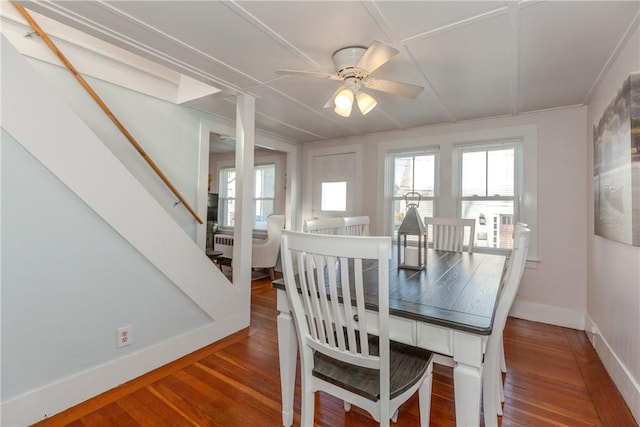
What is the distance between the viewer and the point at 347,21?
1550 millimetres

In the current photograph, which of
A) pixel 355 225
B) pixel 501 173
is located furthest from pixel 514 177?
pixel 355 225

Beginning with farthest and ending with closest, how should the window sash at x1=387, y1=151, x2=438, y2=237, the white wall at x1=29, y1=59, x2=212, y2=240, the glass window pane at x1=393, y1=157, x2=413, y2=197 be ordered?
the glass window pane at x1=393, y1=157, x2=413, y2=197, the window sash at x1=387, y1=151, x2=438, y2=237, the white wall at x1=29, y1=59, x2=212, y2=240

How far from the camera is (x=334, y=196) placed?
430 centimetres

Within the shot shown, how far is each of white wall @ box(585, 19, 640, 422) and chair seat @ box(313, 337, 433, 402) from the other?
133cm

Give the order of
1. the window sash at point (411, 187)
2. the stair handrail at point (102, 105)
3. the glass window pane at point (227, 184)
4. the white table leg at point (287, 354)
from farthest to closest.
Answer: the glass window pane at point (227, 184) < the window sash at point (411, 187) < the stair handrail at point (102, 105) < the white table leg at point (287, 354)

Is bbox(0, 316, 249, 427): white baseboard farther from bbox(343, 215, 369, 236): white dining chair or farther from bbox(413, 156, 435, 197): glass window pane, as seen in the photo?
bbox(413, 156, 435, 197): glass window pane

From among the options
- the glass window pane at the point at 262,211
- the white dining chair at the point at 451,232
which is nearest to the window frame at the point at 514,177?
the white dining chair at the point at 451,232

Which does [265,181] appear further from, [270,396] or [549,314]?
[549,314]

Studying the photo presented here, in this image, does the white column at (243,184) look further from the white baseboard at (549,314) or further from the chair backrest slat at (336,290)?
the white baseboard at (549,314)

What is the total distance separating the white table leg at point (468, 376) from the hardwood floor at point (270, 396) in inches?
25.3

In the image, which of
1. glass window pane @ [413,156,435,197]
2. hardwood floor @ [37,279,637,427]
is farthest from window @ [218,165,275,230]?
hardwood floor @ [37,279,637,427]

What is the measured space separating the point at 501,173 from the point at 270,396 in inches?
124

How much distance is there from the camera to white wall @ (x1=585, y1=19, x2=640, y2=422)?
5.33 feet

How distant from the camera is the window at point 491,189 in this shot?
10.4ft
